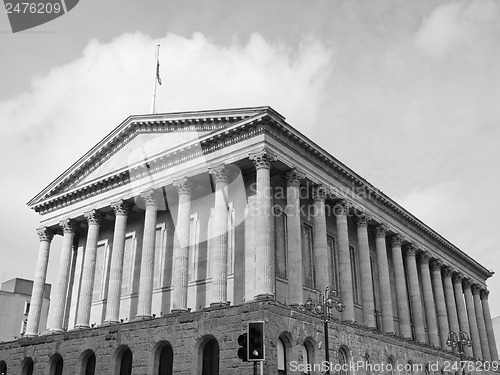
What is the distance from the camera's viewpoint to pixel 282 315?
2684 cm

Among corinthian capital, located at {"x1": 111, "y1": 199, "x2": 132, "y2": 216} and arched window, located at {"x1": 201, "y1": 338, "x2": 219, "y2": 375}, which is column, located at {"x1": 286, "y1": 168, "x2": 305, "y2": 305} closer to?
arched window, located at {"x1": 201, "y1": 338, "x2": 219, "y2": 375}

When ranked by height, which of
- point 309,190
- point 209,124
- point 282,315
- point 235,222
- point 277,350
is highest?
point 209,124

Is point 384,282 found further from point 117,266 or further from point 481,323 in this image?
point 481,323

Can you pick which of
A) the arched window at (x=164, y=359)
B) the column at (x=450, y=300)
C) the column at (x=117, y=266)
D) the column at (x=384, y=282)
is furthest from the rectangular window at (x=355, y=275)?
the column at (x=117, y=266)

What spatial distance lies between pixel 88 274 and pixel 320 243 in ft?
54.2

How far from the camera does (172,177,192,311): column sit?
3105 centimetres

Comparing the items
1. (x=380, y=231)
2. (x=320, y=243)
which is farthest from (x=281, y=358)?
(x=380, y=231)

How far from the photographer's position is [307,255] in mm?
36875

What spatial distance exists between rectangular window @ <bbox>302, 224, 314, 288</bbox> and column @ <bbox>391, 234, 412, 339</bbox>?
382 inches

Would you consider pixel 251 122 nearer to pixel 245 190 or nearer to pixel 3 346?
pixel 245 190

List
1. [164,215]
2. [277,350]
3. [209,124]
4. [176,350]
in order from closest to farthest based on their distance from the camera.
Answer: [277,350]
[176,350]
[209,124]
[164,215]

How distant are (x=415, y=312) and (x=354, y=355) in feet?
50.7

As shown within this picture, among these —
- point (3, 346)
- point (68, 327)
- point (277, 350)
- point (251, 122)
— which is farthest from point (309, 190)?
point (3, 346)

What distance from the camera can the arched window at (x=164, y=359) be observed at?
29.6 m
